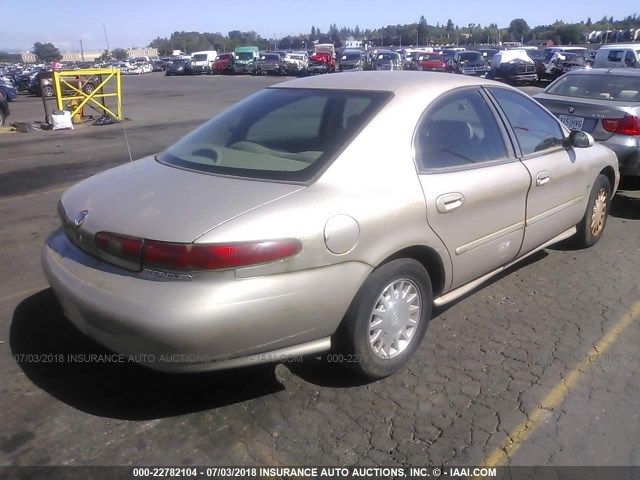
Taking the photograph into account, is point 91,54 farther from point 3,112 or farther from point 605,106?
point 605,106

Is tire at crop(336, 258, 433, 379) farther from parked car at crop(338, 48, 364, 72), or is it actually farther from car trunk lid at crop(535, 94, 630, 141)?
parked car at crop(338, 48, 364, 72)

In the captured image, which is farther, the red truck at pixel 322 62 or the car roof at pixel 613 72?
the red truck at pixel 322 62

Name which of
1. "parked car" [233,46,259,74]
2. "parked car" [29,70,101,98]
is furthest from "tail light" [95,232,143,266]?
"parked car" [233,46,259,74]

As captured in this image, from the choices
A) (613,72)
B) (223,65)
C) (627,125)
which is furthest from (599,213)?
(223,65)

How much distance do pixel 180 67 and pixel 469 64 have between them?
94.8ft

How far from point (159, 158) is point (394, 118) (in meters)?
1.48

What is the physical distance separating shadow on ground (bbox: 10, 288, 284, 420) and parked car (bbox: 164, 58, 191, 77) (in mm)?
51280

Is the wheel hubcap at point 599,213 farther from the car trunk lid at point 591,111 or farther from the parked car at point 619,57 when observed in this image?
the parked car at point 619,57

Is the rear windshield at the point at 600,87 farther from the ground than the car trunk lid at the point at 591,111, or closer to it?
farther from the ground

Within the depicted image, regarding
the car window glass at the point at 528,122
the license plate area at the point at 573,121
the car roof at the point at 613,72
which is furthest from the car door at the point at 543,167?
the car roof at the point at 613,72

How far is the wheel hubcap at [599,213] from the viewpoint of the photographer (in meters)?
5.11

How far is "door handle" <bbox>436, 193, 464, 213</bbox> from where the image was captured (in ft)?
10.8

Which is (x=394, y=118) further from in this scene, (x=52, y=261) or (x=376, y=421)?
(x=52, y=261)

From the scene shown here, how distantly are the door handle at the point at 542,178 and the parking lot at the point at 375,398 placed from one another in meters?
0.85
